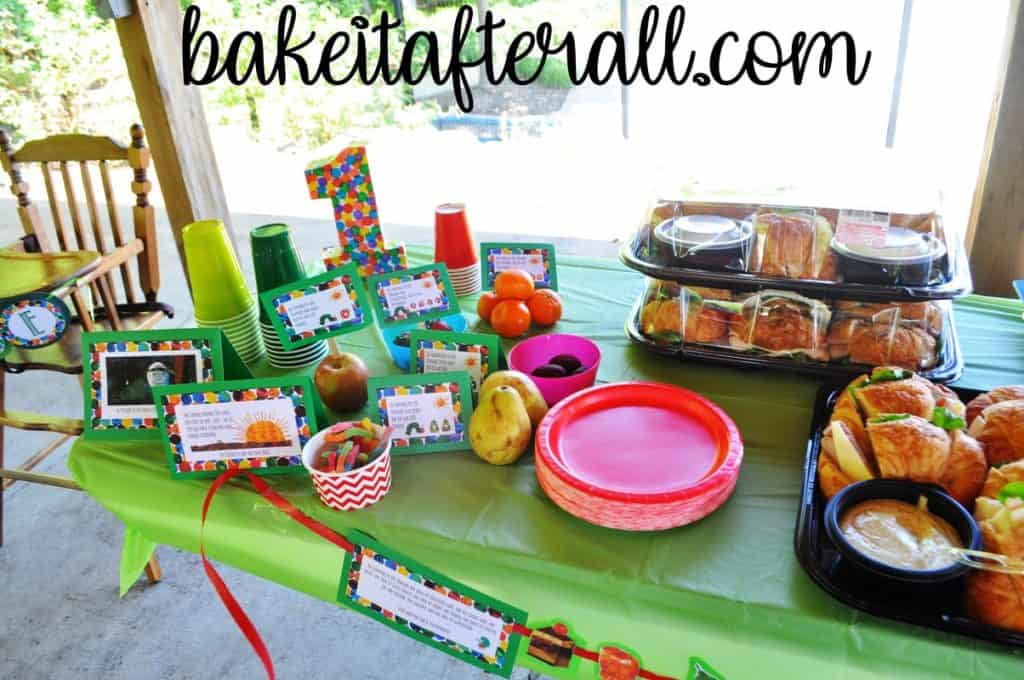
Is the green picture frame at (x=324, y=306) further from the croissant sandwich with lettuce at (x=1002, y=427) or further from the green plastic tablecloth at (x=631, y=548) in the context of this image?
the croissant sandwich with lettuce at (x=1002, y=427)

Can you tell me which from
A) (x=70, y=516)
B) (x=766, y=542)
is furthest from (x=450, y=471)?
(x=70, y=516)

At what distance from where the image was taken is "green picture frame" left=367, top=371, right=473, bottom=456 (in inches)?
39.6

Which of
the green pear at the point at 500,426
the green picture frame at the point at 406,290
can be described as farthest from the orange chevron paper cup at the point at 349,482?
the green picture frame at the point at 406,290

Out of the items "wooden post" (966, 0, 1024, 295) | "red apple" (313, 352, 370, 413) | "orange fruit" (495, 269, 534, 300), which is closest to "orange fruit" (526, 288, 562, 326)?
"orange fruit" (495, 269, 534, 300)

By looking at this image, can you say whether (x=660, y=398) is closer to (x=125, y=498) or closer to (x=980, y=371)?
(x=980, y=371)

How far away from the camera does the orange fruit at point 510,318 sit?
136 cm

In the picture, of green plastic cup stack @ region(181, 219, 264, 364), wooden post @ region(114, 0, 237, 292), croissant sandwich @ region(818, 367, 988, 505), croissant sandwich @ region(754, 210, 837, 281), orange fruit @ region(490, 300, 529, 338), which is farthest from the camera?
wooden post @ region(114, 0, 237, 292)

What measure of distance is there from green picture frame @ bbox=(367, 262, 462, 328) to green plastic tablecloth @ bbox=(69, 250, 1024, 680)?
0.34 meters

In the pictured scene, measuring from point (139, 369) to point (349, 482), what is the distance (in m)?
0.45

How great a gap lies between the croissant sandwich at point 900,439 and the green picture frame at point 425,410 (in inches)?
20.0

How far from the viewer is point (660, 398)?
1051 mm

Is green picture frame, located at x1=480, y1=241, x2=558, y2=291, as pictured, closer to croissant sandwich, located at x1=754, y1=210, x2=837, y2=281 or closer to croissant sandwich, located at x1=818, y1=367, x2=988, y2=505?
croissant sandwich, located at x1=754, y1=210, x2=837, y2=281

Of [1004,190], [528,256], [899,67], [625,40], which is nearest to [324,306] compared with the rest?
[528,256]

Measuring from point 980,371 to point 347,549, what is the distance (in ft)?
3.65
